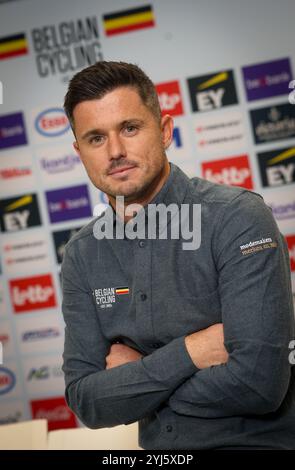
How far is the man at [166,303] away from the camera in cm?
155

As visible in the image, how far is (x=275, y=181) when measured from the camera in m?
3.97

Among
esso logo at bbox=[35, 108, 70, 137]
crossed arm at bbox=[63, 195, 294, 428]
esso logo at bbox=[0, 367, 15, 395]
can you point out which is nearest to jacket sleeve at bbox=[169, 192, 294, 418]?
crossed arm at bbox=[63, 195, 294, 428]

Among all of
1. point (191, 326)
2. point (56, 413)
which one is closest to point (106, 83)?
point (191, 326)

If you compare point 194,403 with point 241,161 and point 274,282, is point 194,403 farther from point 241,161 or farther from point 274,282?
point 241,161

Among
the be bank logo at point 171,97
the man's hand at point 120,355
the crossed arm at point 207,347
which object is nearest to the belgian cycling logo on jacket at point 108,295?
the man's hand at point 120,355

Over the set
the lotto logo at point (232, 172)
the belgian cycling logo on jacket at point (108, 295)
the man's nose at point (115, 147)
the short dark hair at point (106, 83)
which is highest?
the short dark hair at point (106, 83)

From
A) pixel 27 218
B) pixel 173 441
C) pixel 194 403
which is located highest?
pixel 27 218

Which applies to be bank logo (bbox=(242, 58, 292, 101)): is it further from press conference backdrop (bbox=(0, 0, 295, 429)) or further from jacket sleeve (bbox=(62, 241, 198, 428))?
jacket sleeve (bbox=(62, 241, 198, 428))

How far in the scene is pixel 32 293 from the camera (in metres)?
4.25

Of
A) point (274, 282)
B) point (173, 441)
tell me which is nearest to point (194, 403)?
point (173, 441)

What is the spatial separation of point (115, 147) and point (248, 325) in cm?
59

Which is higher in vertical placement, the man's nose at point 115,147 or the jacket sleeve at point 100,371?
the man's nose at point 115,147

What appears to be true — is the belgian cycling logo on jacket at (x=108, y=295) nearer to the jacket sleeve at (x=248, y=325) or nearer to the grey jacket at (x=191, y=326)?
the grey jacket at (x=191, y=326)
